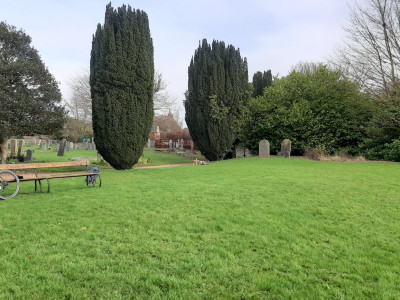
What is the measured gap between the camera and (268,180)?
7820 mm

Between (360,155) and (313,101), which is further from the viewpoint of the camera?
(313,101)

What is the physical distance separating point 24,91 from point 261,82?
17.5 m

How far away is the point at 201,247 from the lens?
312 centimetres

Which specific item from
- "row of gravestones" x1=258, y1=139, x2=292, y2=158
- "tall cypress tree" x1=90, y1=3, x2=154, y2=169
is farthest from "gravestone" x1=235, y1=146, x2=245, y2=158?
"tall cypress tree" x1=90, y1=3, x2=154, y2=169

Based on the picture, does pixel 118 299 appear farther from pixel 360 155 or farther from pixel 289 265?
pixel 360 155

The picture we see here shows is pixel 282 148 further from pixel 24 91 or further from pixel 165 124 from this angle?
pixel 165 124

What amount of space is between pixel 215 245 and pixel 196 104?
659 inches

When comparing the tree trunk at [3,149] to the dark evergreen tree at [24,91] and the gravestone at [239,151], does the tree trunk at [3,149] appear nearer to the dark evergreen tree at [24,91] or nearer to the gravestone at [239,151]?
the dark evergreen tree at [24,91]

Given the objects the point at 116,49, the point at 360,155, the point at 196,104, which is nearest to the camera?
the point at 116,49

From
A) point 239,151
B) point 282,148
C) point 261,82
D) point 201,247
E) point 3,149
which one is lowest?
point 201,247

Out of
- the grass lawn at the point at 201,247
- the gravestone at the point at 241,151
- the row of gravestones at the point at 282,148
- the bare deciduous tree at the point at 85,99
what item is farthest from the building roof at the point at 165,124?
the grass lawn at the point at 201,247

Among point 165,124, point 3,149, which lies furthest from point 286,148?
point 165,124

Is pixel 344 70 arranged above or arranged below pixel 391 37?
below

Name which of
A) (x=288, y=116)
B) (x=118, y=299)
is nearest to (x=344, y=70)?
Result: (x=288, y=116)
